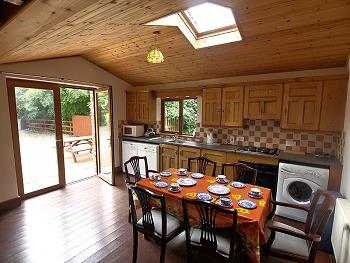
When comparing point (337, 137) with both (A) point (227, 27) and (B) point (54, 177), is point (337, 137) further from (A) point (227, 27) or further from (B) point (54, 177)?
(B) point (54, 177)

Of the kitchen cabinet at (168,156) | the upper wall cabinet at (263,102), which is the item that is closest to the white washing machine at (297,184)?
the upper wall cabinet at (263,102)

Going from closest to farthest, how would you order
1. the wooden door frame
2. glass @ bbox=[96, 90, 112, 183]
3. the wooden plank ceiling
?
the wooden plank ceiling → the wooden door frame → glass @ bbox=[96, 90, 112, 183]

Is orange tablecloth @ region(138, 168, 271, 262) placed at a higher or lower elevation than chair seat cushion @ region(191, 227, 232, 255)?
higher

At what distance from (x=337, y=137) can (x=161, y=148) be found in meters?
3.02

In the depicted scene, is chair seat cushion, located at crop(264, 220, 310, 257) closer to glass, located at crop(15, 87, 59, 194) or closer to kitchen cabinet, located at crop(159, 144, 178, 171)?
kitchen cabinet, located at crop(159, 144, 178, 171)

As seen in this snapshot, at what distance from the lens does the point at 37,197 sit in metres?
3.44

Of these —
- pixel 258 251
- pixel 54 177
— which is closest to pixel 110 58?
pixel 54 177

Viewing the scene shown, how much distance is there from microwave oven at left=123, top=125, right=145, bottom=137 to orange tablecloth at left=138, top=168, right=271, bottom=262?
232 centimetres

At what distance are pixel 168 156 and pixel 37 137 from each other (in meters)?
2.51

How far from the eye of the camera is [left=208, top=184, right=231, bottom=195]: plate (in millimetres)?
2035

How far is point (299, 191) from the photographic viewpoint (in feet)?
9.20

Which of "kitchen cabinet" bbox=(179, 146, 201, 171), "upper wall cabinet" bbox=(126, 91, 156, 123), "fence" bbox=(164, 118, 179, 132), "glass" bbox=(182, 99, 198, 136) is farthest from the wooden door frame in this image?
"glass" bbox=(182, 99, 198, 136)

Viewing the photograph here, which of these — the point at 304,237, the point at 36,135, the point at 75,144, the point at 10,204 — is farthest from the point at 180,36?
the point at 75,144

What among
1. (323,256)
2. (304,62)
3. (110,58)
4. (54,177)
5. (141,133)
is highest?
(110,58)
